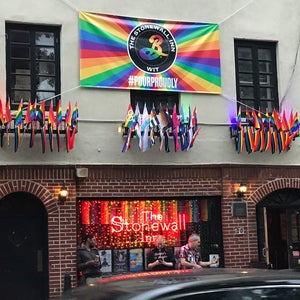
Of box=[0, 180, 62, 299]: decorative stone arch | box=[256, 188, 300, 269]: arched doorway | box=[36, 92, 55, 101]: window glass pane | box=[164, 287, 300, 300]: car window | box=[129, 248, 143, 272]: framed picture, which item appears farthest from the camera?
box=[256, 188, 300, 269]: arched doorway

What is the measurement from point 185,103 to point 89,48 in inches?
92.8

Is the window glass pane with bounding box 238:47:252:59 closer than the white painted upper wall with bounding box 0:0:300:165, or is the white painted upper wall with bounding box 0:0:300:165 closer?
the white painted upper wall with bounding box 0:0:300:165

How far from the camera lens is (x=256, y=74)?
1252cm

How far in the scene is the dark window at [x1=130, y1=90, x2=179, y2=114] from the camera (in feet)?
38.4

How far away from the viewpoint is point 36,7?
1105 cm

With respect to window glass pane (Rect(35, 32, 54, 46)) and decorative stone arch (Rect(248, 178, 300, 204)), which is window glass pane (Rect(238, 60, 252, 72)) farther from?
window glass pane (Rect(35, 32, 54, 46))

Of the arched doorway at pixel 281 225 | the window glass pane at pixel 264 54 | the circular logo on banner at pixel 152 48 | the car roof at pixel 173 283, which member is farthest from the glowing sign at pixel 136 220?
the car roof at pixel 173 283

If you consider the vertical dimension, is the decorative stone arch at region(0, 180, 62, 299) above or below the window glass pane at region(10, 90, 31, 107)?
below

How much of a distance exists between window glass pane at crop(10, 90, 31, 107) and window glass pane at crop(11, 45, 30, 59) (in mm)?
741

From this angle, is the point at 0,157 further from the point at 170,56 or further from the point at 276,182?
the point at 276,182

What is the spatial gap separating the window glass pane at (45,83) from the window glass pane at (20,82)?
20 cm

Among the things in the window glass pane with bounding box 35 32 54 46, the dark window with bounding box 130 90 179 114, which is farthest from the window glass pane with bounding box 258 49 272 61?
the window glass pane with bounding box 35 32 54 46

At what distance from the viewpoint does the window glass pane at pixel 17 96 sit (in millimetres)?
10914

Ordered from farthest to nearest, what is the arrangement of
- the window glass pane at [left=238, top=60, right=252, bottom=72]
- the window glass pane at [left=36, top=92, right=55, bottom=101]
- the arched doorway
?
the window glass pane at [left=238, top=60, right=252, bottom=72], the arched doorway, the window glass pane at [left=36, top=92, right=55, bottom=101]
